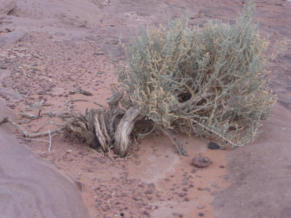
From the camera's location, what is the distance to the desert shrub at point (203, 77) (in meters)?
3.75

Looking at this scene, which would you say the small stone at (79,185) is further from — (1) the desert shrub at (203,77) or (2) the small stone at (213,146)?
(2) the small stone at (213,146)

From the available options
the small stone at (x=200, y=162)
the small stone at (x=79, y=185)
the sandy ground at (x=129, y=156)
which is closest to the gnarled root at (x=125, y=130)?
the sandy ground at (x=129, y=156)

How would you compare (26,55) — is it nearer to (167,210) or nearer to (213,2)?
(167,210)

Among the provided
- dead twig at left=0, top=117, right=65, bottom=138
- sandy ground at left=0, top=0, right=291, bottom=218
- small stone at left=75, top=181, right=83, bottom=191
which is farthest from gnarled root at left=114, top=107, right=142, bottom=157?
small stone at left=75, top=181, right=83, bottom=191

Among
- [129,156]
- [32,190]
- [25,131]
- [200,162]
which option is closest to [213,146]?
[200,162]

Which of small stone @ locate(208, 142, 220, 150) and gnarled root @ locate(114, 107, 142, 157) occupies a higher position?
gnarled root @ locate(114, 107, 142, 157)

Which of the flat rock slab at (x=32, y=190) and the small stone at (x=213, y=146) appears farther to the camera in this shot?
the small stone at (x=213, y=146)

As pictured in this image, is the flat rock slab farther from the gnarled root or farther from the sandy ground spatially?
the gnarled root

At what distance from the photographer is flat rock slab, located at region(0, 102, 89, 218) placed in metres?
2.29

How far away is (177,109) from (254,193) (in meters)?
1.25

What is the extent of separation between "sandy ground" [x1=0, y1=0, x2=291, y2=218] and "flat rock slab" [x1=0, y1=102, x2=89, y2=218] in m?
0.17

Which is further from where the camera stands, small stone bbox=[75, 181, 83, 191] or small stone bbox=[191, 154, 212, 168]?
small stone bbox=[191, 154, 212, 168]

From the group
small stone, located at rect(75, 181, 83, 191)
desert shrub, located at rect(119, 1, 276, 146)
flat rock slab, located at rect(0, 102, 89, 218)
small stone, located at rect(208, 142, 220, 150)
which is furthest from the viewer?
small stone, located at rect(208, 142, 220, 150)

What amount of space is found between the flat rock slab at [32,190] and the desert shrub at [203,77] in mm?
1218
